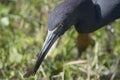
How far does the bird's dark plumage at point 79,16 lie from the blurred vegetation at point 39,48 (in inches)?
12.5

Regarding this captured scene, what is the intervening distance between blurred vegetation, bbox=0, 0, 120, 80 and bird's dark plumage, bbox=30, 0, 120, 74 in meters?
0.32

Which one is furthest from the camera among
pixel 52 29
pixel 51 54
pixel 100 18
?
pixel 51 54

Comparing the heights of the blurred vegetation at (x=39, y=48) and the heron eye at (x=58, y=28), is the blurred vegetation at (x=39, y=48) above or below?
below

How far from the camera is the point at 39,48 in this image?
13.3 ft

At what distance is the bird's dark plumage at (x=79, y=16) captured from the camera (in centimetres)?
315

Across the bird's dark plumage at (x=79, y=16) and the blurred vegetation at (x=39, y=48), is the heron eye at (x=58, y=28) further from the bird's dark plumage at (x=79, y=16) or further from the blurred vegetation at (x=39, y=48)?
the blurred vegetation at (x=39, y=48)

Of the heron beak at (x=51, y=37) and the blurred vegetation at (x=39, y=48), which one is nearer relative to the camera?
the heron beak at (x=51, y=37)

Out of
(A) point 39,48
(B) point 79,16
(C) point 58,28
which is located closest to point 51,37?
(C) point 58,28

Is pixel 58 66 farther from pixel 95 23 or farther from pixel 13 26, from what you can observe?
pixel 13 26

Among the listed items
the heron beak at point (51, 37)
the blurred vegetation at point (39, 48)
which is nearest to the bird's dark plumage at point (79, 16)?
the heron beak at point (51, 37)

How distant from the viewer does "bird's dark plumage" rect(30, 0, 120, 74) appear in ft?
10.3

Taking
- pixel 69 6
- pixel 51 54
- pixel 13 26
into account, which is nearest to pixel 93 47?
pixel 51 54

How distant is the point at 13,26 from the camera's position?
14.3ft

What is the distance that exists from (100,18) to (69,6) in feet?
1.05
